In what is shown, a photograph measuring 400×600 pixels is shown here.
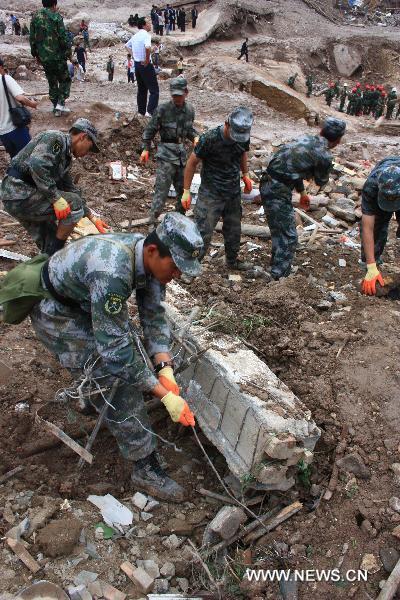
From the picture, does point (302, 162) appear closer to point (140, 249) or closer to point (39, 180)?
point (39, 180)

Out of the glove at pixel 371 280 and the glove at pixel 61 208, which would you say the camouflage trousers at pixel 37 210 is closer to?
the glove at pixel 61 208

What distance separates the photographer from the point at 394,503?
3.21 m

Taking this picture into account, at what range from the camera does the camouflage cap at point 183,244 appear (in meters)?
2.70

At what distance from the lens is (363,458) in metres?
3.46

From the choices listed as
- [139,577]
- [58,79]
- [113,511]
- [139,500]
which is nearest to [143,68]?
[58,79]

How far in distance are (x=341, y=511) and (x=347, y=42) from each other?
87.6ft

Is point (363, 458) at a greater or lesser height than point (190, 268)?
lesser

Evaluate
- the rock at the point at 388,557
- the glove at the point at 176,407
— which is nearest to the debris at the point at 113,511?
the glove at the point at 176,407

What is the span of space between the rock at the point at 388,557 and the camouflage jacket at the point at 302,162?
3.70 meters

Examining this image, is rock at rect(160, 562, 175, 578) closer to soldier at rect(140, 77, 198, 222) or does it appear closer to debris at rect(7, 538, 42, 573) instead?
debris at rect(7, 538, 42, 573)

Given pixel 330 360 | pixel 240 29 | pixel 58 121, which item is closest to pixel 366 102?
pixel 240 29

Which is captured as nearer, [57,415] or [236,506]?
[236,506]

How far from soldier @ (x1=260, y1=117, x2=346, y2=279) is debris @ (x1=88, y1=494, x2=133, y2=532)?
3.32 metres

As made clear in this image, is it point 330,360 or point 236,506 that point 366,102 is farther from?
point 236,506
